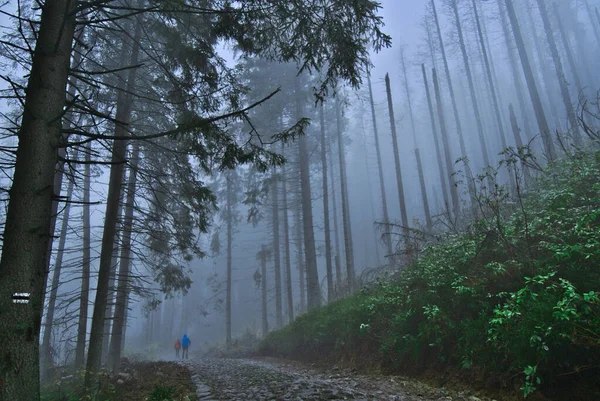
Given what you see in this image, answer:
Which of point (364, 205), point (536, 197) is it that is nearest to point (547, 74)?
point (364, 205)

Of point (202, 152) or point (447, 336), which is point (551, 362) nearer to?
point (447, 336)

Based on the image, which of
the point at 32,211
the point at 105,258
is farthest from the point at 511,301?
the point at 105,258

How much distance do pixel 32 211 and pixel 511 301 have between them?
585 centimetres

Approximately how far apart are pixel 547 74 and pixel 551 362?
166 feet

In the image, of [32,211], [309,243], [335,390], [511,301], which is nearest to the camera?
[32,211]

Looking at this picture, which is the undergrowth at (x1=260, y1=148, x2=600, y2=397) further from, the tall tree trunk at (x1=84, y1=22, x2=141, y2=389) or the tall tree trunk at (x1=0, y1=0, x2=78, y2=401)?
the tall tree trunk at (x1=84, y1=22, x2=141, y2=389)

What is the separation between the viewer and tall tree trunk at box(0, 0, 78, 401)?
289cm

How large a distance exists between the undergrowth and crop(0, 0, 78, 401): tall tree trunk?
5064 mm

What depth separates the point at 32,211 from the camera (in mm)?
3215

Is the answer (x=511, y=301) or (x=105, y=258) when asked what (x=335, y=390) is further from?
(x=105, y=258)

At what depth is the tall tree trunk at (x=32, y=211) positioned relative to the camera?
2891 mm

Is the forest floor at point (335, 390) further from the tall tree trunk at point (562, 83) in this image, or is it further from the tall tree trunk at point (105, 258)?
the tall tree trunk at point (562, 83)

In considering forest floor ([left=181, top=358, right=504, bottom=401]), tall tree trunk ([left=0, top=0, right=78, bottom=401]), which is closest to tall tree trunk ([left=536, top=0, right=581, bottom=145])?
forest floor ([left=181, top=358, right=504, bottom=401])

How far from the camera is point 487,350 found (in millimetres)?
4613
